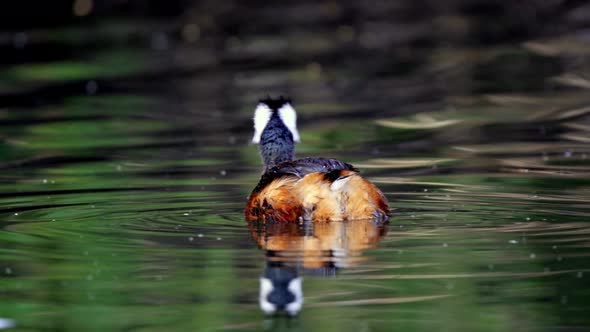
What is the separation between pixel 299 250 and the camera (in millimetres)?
8188

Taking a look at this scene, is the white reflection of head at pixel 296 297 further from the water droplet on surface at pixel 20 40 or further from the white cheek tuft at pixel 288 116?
the water droplet on surface at pixel 20 40

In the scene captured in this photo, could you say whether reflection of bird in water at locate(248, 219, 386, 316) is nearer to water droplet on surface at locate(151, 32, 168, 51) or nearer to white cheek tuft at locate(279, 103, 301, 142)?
white cheek tuft at locate(279, 103, 301, 142)

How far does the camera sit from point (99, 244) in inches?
338

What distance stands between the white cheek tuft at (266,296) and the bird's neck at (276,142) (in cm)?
274

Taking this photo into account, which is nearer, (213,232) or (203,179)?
(213,232)

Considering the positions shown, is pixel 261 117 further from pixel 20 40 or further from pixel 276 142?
pixel 20 40

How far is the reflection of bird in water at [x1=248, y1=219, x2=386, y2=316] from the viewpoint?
7.14 metres

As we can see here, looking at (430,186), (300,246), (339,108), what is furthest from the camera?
(339,108)

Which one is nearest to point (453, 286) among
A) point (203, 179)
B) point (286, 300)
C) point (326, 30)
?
point (286, 300)

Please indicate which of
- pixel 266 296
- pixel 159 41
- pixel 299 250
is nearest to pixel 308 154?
pixel 299 250

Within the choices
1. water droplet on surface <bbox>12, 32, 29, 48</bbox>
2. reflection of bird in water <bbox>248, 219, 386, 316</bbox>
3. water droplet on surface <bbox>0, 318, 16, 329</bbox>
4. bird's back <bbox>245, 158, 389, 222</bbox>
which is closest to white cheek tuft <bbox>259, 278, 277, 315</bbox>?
reflection of bird in water <bbox>248, 219, 386, 316</bbox>

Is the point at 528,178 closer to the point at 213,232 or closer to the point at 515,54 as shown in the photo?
the point at 213,232

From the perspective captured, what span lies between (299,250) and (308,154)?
538cm

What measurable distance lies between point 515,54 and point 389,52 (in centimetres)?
240
